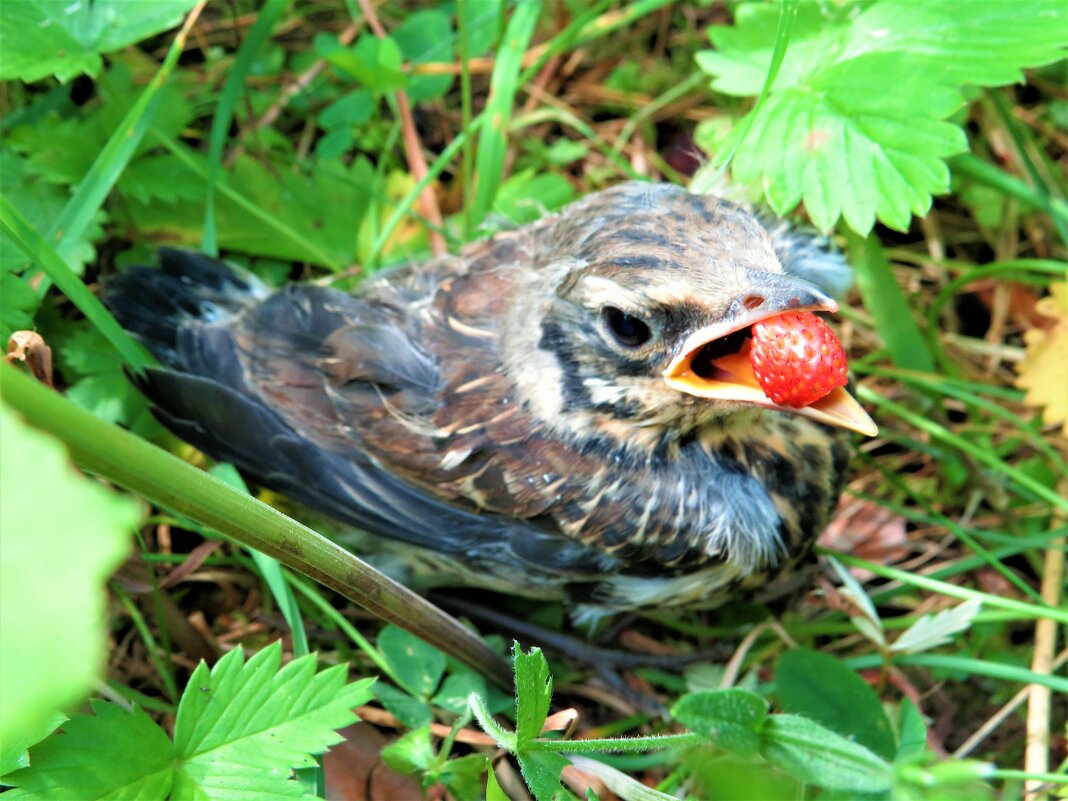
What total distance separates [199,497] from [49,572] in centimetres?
43

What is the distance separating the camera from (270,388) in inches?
86.7

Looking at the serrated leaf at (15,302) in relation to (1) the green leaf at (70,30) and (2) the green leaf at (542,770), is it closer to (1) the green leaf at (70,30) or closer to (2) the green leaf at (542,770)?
(1) the green leaf at (70,30)

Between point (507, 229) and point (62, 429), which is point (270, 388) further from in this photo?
point (62, 429)

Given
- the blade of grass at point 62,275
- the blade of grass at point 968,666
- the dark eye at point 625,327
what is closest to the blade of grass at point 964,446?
the blade of grass at point 968,666

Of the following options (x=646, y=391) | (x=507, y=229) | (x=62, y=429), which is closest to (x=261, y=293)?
(x=507, y=229)

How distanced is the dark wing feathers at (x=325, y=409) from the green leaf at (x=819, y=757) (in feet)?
2.21

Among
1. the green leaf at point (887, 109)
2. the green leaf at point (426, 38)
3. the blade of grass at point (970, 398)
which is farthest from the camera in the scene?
the green leaf at point (426, 38)

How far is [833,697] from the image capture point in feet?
6.84

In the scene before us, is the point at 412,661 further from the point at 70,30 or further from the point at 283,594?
the point at 70,30

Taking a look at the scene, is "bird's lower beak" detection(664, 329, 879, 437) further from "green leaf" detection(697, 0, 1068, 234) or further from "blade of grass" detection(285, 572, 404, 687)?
"blade of grass" detection(285, 572, 404, 687)

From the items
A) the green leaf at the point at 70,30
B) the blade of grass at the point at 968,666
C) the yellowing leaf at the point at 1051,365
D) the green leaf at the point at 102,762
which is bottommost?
the blade of grass at the point at 968,666

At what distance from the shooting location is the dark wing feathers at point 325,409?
2.08m

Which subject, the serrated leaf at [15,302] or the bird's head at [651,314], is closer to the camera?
the bird's head at [651,314]

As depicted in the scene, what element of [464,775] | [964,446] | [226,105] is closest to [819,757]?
[464,775]
